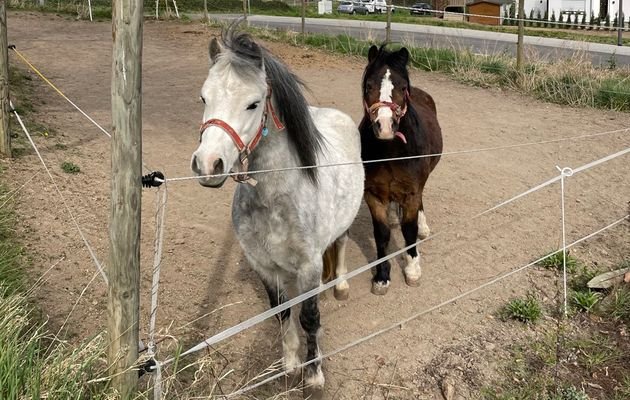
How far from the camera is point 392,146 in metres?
4.26

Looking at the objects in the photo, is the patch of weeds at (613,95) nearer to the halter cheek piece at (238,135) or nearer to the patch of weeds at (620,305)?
the patch of weeds at (620,305)

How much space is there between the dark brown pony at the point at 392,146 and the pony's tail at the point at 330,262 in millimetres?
334

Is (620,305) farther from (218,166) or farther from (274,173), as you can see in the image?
(218,166)

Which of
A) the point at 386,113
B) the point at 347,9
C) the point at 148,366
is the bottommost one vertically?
the point at 148,366

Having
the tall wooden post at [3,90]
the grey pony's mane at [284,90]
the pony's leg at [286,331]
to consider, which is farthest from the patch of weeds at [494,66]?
the pony's leg at [286,331]

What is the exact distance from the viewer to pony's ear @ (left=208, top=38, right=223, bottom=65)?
2.77 metres

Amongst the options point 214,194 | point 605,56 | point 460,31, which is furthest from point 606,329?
point 460,31

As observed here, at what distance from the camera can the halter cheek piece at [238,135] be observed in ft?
8.41

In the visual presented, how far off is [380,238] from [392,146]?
0.74 metres

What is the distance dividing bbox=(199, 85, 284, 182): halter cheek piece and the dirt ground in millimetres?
781

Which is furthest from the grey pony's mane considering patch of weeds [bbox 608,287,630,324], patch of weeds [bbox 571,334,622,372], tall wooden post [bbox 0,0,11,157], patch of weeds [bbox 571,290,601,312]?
tall wooden post [bbox 0,0,11,157]

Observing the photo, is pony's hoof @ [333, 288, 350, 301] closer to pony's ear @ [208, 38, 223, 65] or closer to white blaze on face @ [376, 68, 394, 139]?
white blaze on face @ [376, 68, 394, 139]

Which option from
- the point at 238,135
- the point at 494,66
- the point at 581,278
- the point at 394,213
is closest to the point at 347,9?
the point at 494,66

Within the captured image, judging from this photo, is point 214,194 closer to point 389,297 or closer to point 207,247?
point 207,247
